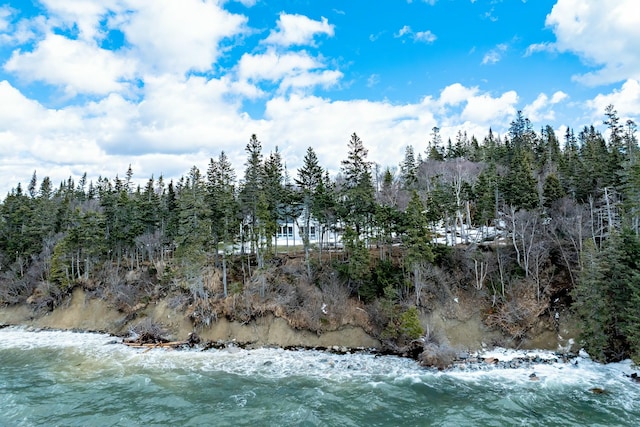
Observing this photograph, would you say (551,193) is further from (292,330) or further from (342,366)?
(292,330)

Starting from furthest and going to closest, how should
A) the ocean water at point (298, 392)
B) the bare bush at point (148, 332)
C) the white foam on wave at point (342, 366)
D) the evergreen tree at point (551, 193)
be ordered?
the evergreen tree at point (551, 193) → the bare bush at point (148, 332) → the white foam on wave at point (342, 366) → the ocean water at point (298, 392)

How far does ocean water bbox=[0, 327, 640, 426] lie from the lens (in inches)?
717

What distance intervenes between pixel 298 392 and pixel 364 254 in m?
15.4

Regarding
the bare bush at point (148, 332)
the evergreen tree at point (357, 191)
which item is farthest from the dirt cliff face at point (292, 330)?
the evergreen tree at point (357, 191)

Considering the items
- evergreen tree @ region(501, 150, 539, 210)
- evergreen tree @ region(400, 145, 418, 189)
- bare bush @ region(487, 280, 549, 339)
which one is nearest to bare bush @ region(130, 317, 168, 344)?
bare bush @ region(487, 280, 549, 339)

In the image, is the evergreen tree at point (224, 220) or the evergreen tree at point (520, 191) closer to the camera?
the evergreen tree at point (224, 220)

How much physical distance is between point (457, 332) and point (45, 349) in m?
36.3

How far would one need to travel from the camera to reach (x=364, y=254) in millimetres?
34156

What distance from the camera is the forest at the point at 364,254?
2881 cm

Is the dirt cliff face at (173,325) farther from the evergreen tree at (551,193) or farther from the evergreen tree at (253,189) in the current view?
the evergreen tree at (551,193)

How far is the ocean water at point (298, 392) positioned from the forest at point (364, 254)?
4046mm

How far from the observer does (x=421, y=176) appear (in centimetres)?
6400

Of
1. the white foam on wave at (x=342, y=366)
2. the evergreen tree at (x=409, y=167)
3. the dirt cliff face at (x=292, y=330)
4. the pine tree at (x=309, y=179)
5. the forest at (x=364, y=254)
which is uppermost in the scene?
the evergreen tree at (x=409, y=167)

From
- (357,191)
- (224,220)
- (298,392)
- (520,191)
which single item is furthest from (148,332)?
(520,191)
